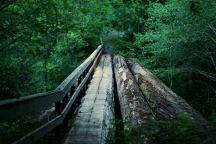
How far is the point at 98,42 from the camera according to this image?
3191cm

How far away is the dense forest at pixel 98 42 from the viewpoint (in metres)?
9.23

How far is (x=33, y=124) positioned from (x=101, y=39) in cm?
2654

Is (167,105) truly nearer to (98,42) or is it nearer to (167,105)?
(167,105)

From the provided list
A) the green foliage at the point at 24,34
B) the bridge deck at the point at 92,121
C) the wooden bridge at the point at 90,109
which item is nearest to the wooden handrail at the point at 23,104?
the wooden bridge at the point at 90,109

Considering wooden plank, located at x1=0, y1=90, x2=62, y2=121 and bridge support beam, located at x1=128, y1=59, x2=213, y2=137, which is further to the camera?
bridge support beam, located at x1=128, y1=59, x2=213, y2=137

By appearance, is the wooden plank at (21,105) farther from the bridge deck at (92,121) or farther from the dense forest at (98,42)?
the dense forest at (98,42)

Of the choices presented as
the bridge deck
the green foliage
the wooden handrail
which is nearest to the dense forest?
the green foliage

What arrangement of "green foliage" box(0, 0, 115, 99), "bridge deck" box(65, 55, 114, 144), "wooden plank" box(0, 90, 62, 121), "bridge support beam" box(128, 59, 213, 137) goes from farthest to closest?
"green foliage" box(0, 0, 115, 99), "bridge support beam" box(128, 59, 213, 137), "bridge deck" box(65, 55, 114, 144), "wooden plank" box(0, 90, 62, 121)

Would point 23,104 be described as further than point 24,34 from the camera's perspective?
No

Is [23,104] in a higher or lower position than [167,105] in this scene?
higher

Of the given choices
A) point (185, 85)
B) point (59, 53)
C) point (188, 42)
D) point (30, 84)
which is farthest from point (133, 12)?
point (30, 84)

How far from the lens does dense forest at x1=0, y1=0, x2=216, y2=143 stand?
9.23 metres

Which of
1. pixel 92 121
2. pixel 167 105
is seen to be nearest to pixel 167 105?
pixel 167 105

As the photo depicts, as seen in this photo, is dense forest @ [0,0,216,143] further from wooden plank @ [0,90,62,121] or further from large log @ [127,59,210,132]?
wooden plank @ [0,90,62,121]
